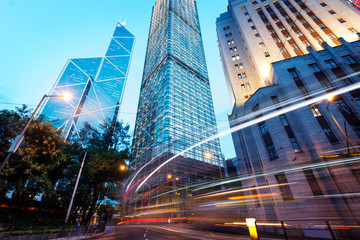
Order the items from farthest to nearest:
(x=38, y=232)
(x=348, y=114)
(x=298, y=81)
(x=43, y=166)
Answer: (x=298, y=81) < (x=348, y=114) < (x=43, y=166) < (x=38, y=232)

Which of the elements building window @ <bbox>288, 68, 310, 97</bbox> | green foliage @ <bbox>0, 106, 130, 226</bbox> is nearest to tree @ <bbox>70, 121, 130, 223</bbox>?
green foliage @ <bbox>0, 106, 130, 226</bbox>

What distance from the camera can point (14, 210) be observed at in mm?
15648

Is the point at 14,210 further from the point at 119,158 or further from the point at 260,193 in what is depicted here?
the point at 260,193

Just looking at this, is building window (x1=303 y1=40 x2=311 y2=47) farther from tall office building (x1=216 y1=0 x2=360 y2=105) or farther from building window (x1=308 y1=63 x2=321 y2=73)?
building window (x1=308 y1=63 x2=321 y2=73)

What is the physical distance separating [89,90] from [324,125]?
152 metres

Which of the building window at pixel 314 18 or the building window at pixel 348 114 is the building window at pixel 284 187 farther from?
the building window at pixel 314 18

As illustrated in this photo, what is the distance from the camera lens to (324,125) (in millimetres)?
18891

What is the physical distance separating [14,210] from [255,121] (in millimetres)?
32173

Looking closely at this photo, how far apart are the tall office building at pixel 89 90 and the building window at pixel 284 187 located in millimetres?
85931

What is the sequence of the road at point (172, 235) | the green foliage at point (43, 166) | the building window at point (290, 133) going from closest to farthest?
the road at point (172, 235)
the green foliage at point (43, 166)
the building window at point (290, 133)

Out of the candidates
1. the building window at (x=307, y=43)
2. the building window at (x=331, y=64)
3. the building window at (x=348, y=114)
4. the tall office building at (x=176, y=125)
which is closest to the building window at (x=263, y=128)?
the building window at (x=348, y=114)

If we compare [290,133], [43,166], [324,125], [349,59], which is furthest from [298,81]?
[43,166]

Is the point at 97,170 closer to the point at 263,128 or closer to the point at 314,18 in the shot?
the point at 263,128

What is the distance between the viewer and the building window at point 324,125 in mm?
Result: 17723
